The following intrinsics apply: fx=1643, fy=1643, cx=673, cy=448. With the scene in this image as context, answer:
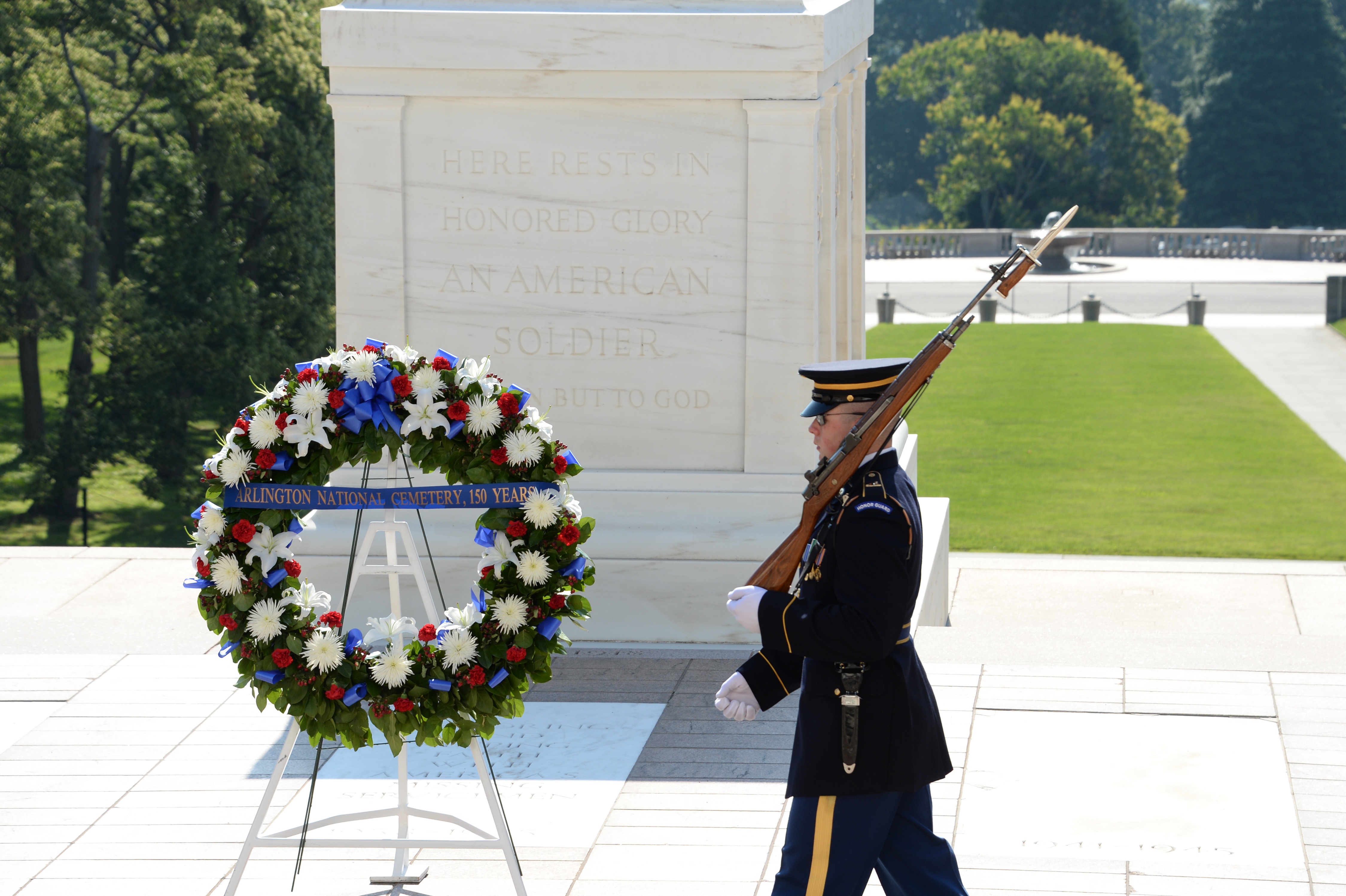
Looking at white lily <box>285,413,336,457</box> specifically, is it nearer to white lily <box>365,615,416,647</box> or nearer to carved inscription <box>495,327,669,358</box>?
white lily <box>365,615,416,647</box>

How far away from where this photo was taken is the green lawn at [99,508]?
2197 centimetres

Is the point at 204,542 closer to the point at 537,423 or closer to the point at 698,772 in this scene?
the point at 537,423

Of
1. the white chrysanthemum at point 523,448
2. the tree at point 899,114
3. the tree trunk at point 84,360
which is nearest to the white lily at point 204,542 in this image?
the white chrysanthemum at point 523,448

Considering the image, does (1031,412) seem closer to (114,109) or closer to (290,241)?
(290,241)

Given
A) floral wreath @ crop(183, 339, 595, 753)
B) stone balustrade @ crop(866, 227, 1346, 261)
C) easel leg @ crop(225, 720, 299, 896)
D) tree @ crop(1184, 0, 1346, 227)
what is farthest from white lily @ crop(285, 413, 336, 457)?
tree @ crop(1184, 0, 1346, 227)

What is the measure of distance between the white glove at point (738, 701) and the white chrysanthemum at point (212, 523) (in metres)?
1.52

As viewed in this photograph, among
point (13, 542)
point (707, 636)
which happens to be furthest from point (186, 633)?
point (13, 542)

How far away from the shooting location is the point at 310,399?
4.59 m

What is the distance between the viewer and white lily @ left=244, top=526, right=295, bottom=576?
15.0ft

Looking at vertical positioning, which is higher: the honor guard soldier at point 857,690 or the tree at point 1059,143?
the tree at point 1059,143

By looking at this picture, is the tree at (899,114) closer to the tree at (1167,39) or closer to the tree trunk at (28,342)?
the tree at (1167,39)

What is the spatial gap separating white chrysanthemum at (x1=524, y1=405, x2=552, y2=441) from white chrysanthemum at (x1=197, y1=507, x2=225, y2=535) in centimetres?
89

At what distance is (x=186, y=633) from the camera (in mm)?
7949

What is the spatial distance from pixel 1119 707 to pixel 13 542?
694 inches
